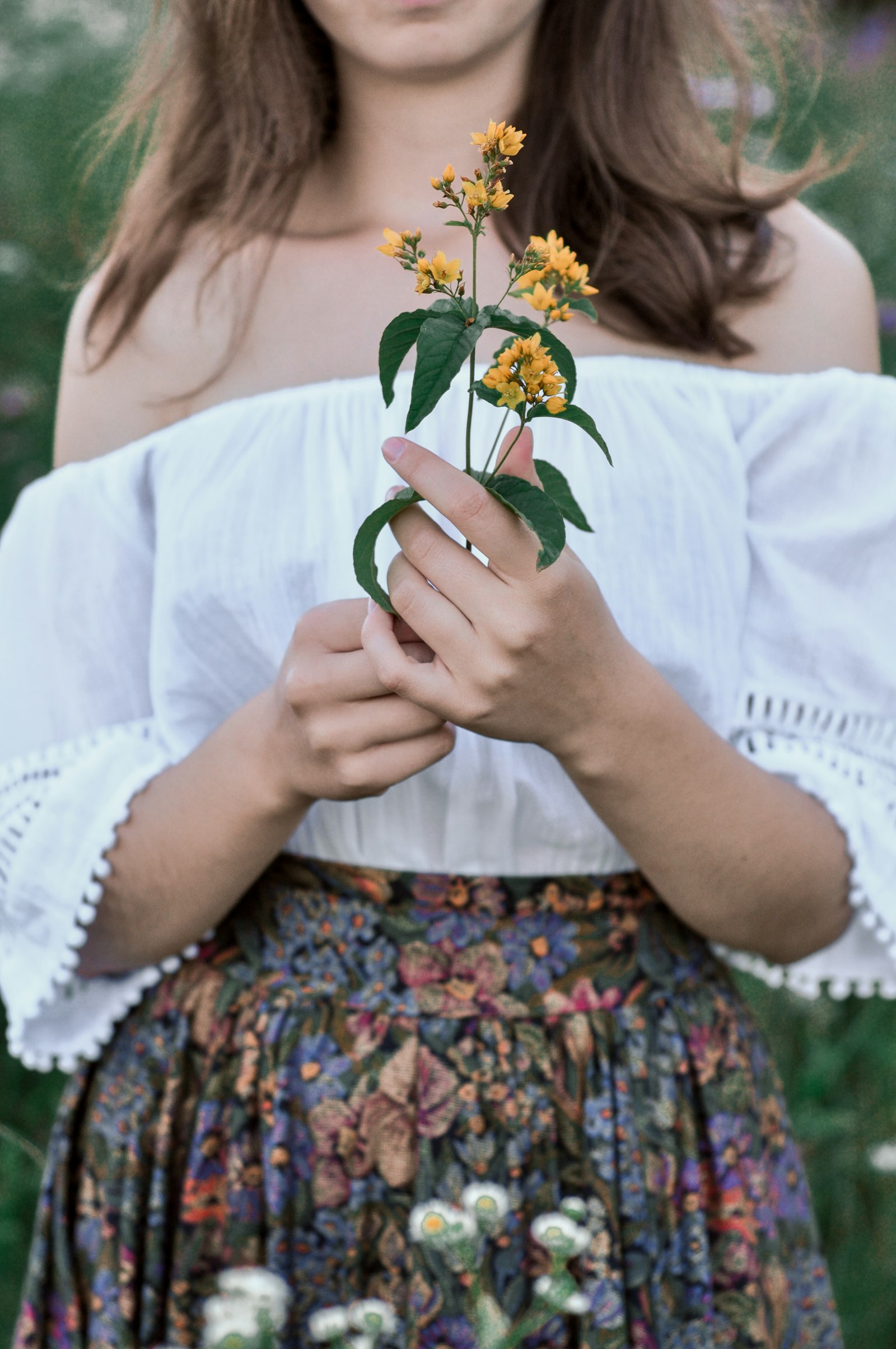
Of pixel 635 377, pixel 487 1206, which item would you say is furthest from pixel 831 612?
pixel 487 1206

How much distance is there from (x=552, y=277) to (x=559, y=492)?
109mm

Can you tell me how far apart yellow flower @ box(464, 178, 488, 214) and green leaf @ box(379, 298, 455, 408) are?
0.04 m

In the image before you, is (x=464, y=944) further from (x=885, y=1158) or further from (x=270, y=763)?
(x=885, y=1158)

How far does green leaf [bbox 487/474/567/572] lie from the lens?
60 centimetres

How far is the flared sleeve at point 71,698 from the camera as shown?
3.37ft

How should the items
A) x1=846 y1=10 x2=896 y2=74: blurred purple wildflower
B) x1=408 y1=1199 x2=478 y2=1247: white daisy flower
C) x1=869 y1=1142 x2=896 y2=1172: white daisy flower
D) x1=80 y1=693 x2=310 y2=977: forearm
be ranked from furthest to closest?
x1=846 y1=10 x2=896 y2=74: blurred purple wildflower < x1=869 y1=1142 x2=896 y2=1172: white daisy flower < x1=80 y1=693 x2=310 y2=977: forearm < x1=408 y1=1199 x2=478 y2=1247: white daisy flower

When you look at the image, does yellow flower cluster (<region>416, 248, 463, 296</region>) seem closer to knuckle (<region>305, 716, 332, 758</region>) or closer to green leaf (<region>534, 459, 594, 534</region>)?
green leaf (<region>534, 459, 594, 534</region>)

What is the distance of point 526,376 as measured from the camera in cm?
56

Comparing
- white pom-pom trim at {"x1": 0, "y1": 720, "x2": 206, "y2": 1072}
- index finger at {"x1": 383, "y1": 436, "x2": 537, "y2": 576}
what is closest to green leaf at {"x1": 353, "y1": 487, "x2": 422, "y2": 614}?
index finger at {"x1": 383, "y1": 436, "x2": 537, "y2": 576}

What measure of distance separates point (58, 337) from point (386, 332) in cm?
224

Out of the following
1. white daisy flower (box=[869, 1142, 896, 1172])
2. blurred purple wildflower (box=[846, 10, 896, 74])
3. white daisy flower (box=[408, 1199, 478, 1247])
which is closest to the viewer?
white daisy flower (box=[408, 1199, 478, 1247])

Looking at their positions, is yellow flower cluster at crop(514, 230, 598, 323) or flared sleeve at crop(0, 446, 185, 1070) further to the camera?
flared sleeve at crop(0, 446, 185, 1070)

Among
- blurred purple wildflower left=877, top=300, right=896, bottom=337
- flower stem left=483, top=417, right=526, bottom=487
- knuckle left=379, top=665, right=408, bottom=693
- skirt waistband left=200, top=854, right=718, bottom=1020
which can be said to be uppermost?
blurred purple wildflower left=877, top=300, right=896, bottom=337

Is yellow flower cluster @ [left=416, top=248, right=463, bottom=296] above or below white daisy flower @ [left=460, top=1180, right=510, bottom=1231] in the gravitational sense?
above
